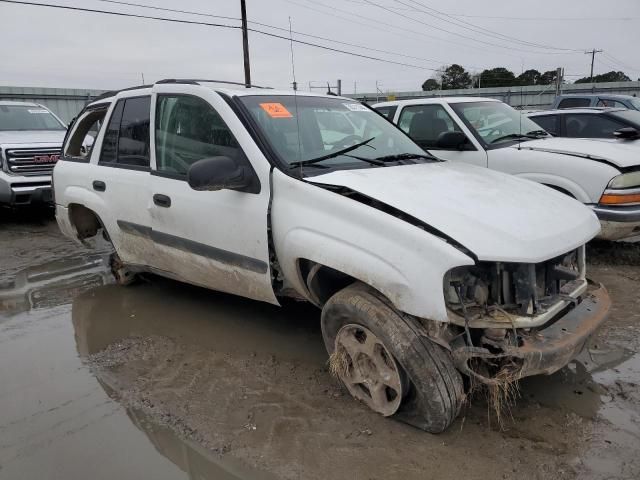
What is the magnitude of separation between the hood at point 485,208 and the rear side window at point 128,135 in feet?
6.08

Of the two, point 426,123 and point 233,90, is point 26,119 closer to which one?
point 426,123

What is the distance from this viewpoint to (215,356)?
12.3ft

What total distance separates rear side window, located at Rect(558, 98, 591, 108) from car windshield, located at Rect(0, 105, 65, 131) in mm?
10495

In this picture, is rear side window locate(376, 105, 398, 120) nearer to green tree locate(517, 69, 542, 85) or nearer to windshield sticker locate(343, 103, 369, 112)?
windshield sticker locate(343, 103, 369, 112)

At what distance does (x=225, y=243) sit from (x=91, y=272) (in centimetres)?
310

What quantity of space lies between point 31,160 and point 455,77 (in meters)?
52.8

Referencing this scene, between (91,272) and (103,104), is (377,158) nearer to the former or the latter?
(103,104)

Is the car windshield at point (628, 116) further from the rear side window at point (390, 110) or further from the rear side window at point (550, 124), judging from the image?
the rear side window at point (390, 110)

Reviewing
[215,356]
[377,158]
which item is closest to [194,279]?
[215,356]

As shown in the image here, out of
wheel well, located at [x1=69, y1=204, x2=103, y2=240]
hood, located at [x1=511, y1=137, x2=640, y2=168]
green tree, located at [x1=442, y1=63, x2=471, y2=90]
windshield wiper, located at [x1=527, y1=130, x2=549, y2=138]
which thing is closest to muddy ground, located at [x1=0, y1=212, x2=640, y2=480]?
wheel well, located at [x1=69, y1=204, x2=103, y2=240]

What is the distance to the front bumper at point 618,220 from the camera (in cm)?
511

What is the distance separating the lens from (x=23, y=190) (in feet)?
26.9

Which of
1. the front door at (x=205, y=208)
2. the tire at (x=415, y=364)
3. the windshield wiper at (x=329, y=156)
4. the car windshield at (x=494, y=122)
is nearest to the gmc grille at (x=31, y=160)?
the front door at (x=205, y=208)

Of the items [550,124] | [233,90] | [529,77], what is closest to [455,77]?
[529,77]
